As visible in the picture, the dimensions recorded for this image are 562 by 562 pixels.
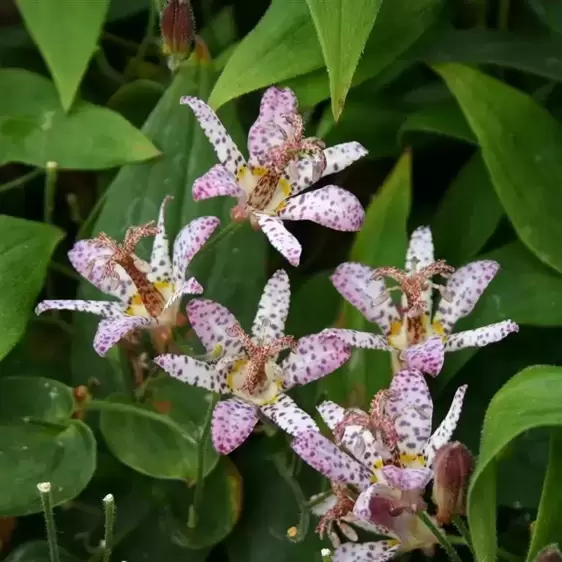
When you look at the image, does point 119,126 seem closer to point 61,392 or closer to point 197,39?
point 197,39

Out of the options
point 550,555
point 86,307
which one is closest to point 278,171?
point 86,307

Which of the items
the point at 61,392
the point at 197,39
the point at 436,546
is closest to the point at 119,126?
the point at 197,39

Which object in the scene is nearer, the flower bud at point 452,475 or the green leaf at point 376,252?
the flower bud at point 452,475

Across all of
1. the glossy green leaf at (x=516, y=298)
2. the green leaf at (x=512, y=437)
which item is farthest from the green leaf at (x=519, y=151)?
the green leaf at (x=512, y=437)

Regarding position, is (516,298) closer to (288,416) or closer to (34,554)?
(288,416)

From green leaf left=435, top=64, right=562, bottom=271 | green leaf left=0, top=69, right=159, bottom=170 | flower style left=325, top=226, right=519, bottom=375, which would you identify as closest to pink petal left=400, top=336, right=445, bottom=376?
flower style left=325, top=226, right=519, bottom=375

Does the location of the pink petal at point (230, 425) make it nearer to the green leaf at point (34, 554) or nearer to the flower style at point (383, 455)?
the flower style at point (383, 455)

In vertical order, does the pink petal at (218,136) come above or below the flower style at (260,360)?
above

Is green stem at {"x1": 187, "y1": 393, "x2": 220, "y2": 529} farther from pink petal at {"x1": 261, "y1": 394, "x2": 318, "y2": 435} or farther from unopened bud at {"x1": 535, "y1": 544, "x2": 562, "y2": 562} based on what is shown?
unopened bud at {"x1": 535, "y1": 544, "x2": 562, "y2": 562}
